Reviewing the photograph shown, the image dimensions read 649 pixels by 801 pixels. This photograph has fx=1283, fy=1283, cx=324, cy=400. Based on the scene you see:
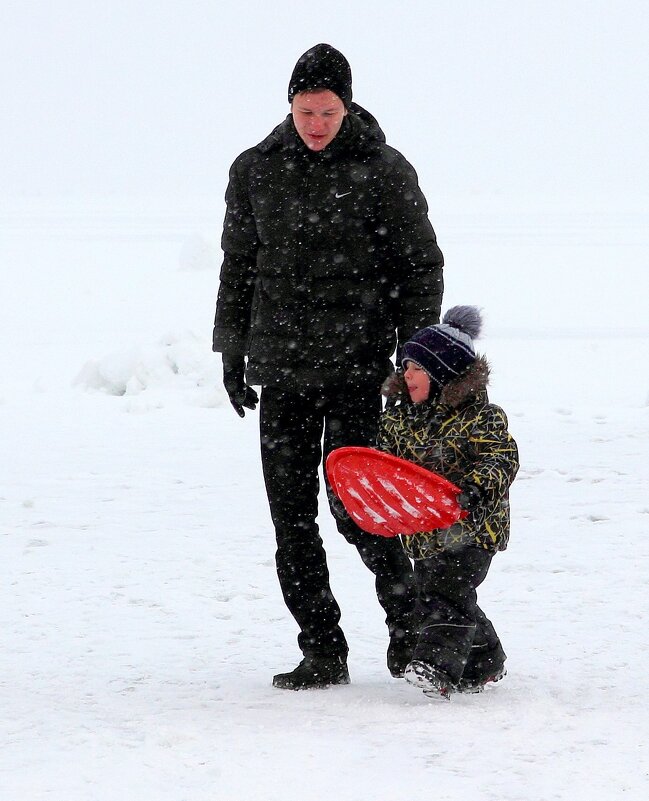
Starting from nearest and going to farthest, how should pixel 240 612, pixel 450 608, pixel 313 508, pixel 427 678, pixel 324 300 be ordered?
1. pixel 427 678
2. pixel 450 608
3. pixel 324 300
4. pixel 313 508
5. pixel 240 612

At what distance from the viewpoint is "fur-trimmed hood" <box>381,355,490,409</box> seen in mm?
3682

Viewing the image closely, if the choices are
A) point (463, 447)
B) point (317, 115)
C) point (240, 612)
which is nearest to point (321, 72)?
point (317, 115)

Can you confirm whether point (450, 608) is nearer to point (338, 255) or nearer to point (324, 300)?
point (324, 300)

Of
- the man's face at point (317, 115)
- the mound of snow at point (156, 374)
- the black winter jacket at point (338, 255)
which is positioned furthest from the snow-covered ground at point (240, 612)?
the man's face at point (317, 115)

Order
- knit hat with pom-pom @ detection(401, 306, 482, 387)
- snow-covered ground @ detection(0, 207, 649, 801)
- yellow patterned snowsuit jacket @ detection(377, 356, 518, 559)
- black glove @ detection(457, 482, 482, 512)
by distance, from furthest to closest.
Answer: knit hat with pom-pom @ detection(401, 306, 482, 387) → yellow patterned snowsuit jacket @ detection(377, 356, 518, 559) → black glove @ detection(457, 482, 482, 512) → snow-covered ground @ detection(0, 207, 649, 801)

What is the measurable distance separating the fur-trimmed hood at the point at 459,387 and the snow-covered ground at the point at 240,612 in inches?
34.4

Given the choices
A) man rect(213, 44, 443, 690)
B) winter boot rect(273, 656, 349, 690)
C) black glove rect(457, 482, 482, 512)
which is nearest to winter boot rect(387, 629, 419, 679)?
man rect(213, 44, 443, 690)

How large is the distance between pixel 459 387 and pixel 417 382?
0.45 feet

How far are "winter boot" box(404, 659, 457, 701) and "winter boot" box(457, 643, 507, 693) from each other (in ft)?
0.63

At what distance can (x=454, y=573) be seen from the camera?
12.2 ft

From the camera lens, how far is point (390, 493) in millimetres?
3545

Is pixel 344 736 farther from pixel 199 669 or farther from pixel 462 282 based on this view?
pixel 462 282

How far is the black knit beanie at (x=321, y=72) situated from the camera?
3854mm

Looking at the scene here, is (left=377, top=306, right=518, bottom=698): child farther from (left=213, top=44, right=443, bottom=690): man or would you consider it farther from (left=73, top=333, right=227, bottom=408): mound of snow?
(left=73, top=333, right=227, bottom=408): mound of snow
